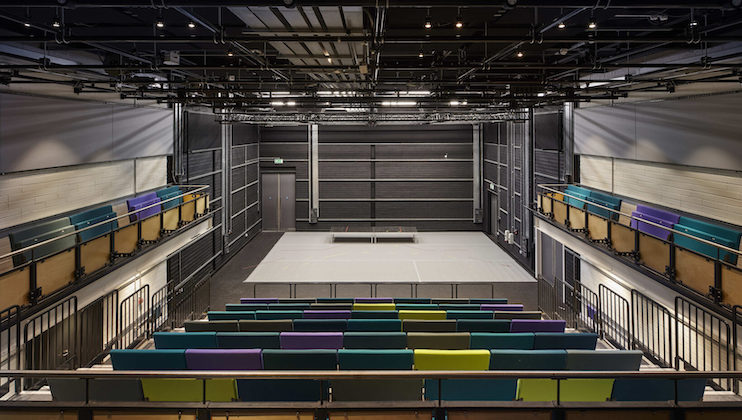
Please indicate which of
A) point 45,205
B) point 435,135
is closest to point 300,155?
point 435,135

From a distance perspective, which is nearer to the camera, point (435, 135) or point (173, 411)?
point (173, 411)

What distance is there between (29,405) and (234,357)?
2427 millimetres

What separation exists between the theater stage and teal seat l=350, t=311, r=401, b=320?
14.5ft

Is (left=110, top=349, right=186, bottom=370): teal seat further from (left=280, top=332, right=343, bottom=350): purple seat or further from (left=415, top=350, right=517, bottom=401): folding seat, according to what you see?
(left=415, top=350, right=517, bottom=401): folding seat

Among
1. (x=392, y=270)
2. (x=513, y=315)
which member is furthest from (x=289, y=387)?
(x=392, y=270)

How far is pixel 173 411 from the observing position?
441 cm

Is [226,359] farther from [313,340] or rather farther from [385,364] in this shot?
[385,364]

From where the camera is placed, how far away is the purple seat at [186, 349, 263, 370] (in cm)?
642

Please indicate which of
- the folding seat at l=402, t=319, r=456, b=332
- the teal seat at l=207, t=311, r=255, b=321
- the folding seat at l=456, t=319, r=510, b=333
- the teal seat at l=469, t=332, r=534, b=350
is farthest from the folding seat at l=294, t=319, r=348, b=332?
the teal seat at l=469, t=332, r=534, b=350

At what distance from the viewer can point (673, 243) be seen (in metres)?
8.64

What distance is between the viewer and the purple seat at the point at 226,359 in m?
6.42

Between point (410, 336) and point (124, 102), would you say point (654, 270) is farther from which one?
point (124, 102)

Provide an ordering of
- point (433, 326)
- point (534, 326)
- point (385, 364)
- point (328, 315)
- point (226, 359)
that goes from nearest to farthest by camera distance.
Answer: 1. point (385, 364)
2. point (226, 359)
3. point (433, 326)
4. point (534, 326)
5. point (328, 315)

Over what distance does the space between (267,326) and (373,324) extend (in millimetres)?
1886
